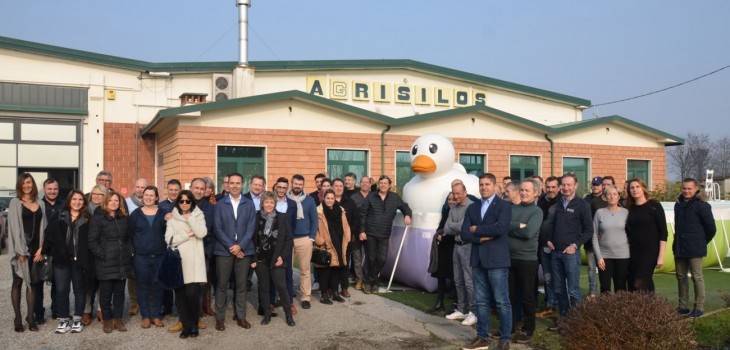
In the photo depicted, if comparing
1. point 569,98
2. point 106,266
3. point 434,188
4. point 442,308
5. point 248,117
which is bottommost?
point 442,308

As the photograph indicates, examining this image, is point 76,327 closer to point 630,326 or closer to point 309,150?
point 630,326

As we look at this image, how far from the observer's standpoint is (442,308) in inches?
352

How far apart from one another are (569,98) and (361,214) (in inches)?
869

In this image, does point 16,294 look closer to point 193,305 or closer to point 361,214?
point 193,305

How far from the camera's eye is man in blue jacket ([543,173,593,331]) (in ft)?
24.6

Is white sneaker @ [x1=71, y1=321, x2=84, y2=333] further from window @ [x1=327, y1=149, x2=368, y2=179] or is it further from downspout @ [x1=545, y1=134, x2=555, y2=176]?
downspout @ [x1=545, y1=134, x2=555, y2=176]

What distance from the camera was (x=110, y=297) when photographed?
765 centimetres

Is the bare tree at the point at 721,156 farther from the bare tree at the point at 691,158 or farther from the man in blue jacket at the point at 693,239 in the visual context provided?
the man in blue jacket at the point at 693,239

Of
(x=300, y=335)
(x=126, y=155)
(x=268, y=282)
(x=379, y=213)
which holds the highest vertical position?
(x=126, y=155)

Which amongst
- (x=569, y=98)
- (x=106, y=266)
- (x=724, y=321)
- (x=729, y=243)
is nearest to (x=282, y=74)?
(x=569, y=98)

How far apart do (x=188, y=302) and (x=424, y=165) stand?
4390 millimetres

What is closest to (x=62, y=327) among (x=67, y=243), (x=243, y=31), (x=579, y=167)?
(x=67, y=243)

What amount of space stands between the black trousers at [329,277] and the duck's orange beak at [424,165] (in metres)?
1.99

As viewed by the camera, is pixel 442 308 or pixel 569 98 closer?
pixel 442 308
